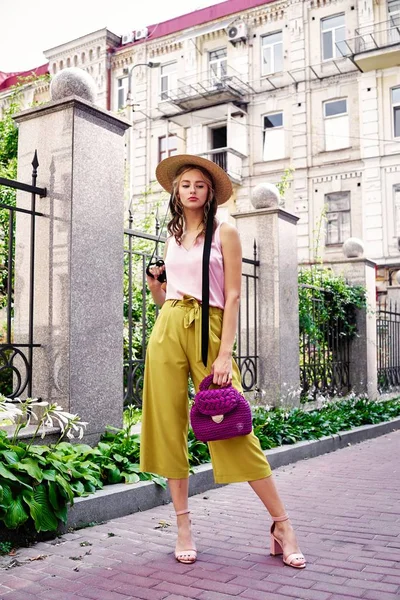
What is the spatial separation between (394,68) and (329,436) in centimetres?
1918

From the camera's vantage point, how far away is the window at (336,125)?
930 inches

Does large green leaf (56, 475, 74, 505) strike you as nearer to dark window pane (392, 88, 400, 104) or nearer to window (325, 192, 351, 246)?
window (325, 192, 351, 246)

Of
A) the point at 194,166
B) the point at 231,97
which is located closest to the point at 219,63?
the point at 231,97

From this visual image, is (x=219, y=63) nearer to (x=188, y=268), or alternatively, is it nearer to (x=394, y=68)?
(x=394, y=68)

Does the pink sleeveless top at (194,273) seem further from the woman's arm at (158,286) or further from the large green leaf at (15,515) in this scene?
the large green leaf at (15,515)

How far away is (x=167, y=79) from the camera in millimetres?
27703

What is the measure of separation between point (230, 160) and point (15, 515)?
2265cm

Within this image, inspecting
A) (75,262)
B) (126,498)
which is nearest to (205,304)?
(126,498)

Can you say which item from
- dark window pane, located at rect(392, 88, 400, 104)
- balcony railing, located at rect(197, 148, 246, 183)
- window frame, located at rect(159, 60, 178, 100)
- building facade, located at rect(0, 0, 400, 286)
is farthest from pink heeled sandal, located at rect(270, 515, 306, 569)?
window frame, located at rect(159, 60, 178, 100)

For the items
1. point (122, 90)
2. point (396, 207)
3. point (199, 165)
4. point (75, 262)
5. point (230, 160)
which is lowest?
point (75, 262)

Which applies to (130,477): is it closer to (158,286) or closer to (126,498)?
(126,498)

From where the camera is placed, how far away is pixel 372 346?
1112 centimetres

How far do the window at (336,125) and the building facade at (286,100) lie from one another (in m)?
0.04

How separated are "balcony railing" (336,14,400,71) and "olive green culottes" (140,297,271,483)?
2160 cm
